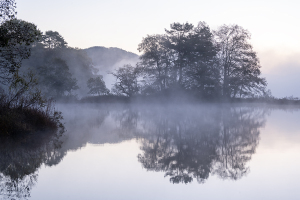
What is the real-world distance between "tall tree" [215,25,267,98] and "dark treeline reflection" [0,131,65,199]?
101ft

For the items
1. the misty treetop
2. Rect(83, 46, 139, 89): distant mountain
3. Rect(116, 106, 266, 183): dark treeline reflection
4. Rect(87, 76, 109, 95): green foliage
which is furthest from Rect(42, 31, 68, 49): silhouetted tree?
Rect(116, 106, 266, 183): dark treeline reflection

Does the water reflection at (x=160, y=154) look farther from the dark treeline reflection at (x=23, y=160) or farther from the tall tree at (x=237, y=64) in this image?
the tall tree at (x=237, y=64)

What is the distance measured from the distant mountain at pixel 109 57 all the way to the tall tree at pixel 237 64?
237 ft

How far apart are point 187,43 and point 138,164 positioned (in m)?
31.7

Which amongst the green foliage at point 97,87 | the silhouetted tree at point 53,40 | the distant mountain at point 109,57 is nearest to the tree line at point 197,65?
the green foliage at point 97,87

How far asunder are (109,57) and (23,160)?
11209 centimetres

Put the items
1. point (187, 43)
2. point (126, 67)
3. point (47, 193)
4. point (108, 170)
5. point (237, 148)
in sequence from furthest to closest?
point (126, 67)
point (187, 43)
point (237, 148)
point (108, 170)
point (47, 193)

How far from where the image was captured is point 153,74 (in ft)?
127

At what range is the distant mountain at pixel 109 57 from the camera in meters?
112

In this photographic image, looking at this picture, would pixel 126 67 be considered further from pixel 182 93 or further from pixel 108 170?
pixel 108 170

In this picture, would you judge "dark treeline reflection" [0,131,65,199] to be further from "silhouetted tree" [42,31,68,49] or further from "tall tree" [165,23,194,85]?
"silhouetted tree" [42,31,68,49]

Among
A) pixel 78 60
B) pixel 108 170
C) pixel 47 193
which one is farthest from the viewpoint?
pixel 78 60

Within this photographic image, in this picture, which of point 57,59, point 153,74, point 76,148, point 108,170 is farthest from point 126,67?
point 108,170

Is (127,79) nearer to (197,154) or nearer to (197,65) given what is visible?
(197,65)
